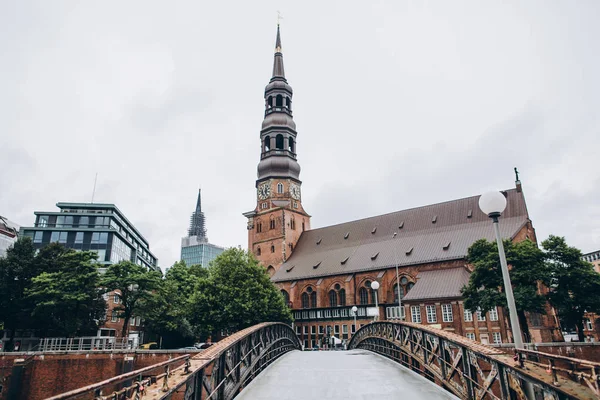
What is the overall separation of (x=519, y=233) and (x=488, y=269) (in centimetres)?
1452

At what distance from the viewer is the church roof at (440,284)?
1668 inches

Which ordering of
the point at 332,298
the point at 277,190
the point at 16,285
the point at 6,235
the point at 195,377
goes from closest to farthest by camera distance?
the point at 195,377 → the point at 16,285 → the point at 332,298 → the point at 277,190 → the point at 6,235

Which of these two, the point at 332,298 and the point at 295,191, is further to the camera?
the point at 295,191

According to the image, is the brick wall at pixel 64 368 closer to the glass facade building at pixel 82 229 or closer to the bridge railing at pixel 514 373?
the glass facade building at pixel 82 229

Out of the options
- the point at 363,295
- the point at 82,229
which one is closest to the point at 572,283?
the point at 363,295

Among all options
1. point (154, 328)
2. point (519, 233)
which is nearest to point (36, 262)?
point (154, 328)

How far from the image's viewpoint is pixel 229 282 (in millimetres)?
41562

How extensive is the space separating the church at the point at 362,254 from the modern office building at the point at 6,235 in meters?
40.4

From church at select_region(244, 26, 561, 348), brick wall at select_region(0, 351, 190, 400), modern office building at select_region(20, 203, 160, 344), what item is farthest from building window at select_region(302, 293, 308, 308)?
modern office building at select_region(20, 203, 160, 344)

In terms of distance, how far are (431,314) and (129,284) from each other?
30.2 metres

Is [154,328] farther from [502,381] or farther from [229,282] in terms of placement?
[502,381]

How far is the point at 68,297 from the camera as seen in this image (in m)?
38.8

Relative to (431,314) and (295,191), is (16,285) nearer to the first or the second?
(295,191)

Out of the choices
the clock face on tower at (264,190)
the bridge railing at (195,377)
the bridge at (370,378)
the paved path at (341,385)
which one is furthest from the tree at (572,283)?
the clock face on tower at (264,190)
